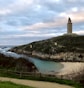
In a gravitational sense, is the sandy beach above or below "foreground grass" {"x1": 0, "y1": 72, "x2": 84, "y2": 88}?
above

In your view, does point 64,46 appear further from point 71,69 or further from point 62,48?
point 71,69

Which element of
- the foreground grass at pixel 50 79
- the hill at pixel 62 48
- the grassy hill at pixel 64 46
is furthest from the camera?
the grassy hill at pixel 64 46

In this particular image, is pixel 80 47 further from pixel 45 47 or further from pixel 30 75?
pixel 30 75

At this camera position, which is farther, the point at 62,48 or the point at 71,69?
the point at 62,48

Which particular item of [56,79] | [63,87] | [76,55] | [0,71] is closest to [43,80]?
[56,79]

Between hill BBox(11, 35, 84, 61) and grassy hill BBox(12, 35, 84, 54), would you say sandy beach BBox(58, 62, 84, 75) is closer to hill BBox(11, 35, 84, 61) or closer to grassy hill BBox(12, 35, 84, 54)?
hill BBox(11, 35, 84, 61)

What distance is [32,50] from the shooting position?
5236 inches

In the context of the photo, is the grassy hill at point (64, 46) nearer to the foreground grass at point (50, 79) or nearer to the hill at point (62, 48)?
the hill at point (62, 48)

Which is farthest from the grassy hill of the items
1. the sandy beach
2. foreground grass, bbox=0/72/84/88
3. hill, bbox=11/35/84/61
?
foreground grass, bbox=0/72/84/88

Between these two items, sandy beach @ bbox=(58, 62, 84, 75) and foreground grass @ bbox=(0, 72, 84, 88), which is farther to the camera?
sandy beach @ bbox=(58, 62, 84, 75)

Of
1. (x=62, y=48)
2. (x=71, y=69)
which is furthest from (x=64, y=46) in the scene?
(x=71, y=69)

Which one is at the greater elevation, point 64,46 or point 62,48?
point 64,46

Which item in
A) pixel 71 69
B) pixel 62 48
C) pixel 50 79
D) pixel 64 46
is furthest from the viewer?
pixel 64 46

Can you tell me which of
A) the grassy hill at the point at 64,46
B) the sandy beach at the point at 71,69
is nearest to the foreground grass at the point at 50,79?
the sandy beach at the point at 71,69
